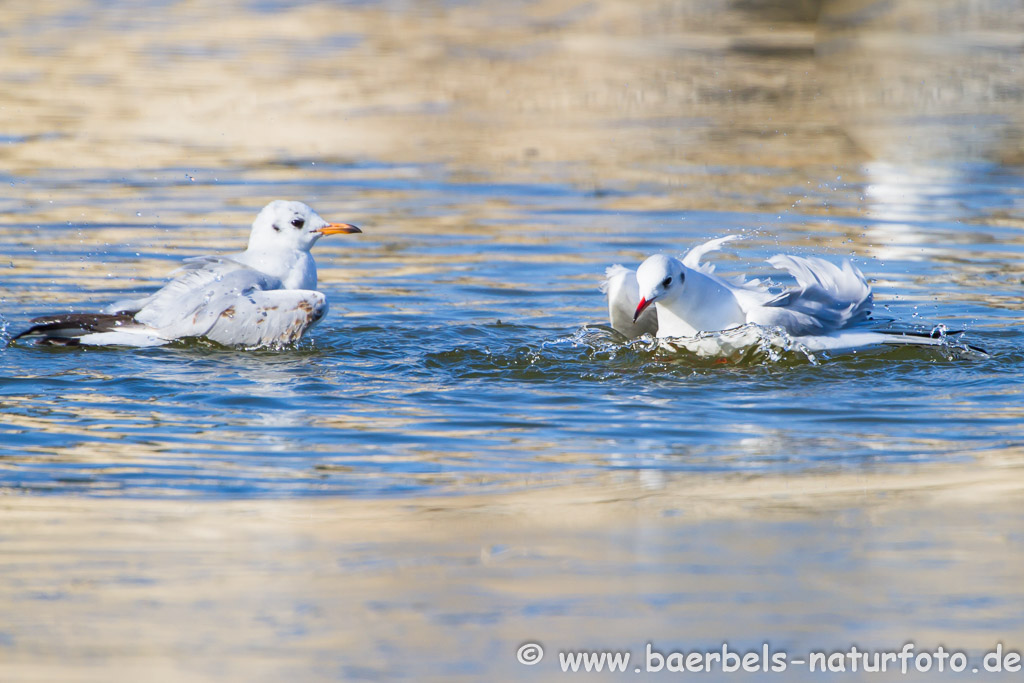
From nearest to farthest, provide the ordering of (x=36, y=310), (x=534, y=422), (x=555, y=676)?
(x=555, y=676) → (x=534, y=422) → (x=36, y=310)

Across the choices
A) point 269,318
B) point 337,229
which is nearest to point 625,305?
point 337,229

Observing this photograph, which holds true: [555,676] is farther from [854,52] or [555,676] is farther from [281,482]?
[854,52]

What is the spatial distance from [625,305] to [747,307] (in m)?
0.63

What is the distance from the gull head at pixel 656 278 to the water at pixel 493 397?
1.21ft

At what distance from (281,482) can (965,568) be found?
2410mm

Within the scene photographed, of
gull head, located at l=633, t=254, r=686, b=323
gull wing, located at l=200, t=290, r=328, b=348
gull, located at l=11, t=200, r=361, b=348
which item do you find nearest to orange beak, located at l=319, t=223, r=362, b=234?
gull, located at l=11, t=200, r=361, b=348

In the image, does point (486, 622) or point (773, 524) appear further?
point (773, 524)

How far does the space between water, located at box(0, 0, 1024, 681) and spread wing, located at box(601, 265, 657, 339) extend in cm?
19

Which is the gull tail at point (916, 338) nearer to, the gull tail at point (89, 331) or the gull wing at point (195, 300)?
the gull wing at point (195, 300)

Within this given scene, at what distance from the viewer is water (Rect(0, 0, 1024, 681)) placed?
420 cm

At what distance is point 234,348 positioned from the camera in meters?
8.04

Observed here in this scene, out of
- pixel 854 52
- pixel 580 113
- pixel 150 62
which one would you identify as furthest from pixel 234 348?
pixel 854 52

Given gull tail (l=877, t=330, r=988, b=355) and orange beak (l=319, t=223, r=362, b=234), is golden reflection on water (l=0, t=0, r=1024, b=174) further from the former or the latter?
gull tail (l=877, t=330, r=988, b=355)

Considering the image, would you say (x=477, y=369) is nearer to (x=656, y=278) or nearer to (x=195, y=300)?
(x=656, y=278)
